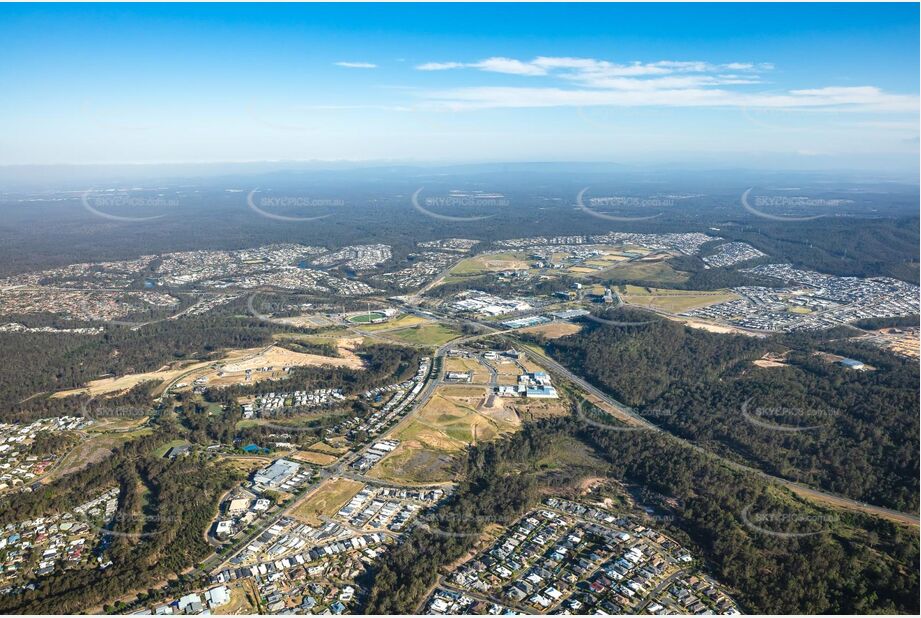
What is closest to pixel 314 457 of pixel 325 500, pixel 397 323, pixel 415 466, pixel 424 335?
pixel 325 500

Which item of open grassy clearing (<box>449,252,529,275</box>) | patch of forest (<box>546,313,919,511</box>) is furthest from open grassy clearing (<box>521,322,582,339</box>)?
open grassy clearing (<box>449,252,529,275</box>)

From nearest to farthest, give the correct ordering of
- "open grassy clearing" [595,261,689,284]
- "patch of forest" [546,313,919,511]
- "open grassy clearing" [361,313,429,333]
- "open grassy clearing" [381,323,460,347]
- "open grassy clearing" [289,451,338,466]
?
"patch of forest" [546,313,919,511]
"open grassy clearing" [289,451,338,466]
"open grassy clearing" [381,323,460,347]
"open grassy clearing" [361,313,429,333]
"open grassy clearing" [595,261,689,284]

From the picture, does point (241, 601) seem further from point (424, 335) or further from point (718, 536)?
point (424, 335)

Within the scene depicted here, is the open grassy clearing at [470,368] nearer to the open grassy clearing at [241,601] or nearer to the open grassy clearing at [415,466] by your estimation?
the open grassy clearing at [415,466]

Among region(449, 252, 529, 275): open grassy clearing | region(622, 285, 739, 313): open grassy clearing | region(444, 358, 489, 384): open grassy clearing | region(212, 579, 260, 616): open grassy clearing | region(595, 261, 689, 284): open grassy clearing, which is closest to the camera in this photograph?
region(212, 579, 260, 616): open grassy clearing

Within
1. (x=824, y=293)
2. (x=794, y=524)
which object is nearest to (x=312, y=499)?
(x=794, y=524)

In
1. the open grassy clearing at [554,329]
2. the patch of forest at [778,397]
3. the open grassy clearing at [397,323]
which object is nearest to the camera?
the patch of forest at [778,397]

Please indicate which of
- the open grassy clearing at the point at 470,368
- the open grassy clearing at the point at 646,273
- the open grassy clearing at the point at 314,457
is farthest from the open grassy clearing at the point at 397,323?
the open grassy clearing at the point at 646,273

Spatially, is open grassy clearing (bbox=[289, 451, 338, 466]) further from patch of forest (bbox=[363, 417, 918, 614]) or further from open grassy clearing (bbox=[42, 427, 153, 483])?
open grassy clearing (bbox=[42, 427, 153, 483])
